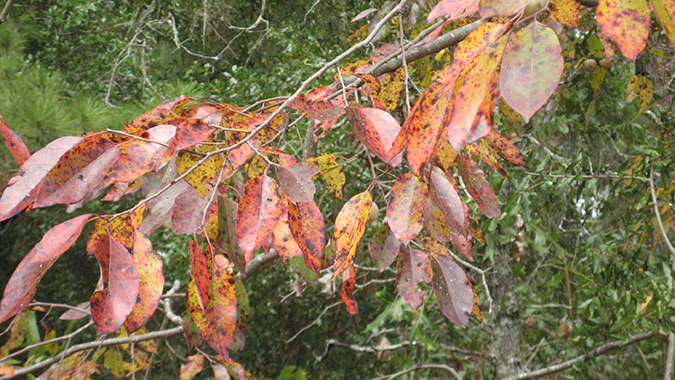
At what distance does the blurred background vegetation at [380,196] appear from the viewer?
123cm

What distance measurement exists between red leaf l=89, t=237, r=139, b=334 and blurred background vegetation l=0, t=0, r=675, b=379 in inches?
23.5

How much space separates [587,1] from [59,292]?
349 centimetres

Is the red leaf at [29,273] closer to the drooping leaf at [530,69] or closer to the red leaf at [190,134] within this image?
the red leaf at [190,134]

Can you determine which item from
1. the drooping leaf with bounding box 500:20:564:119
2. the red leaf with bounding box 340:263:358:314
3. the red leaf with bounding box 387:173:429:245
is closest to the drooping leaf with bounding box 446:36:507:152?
the drooping leaf with bounding box 500:20:564:119

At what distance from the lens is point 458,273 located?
0.49 meters

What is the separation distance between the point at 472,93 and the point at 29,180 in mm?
357

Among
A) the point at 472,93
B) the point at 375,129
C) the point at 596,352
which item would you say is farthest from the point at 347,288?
the point at 596,352

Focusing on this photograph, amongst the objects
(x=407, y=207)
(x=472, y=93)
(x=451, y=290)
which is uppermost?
(x=472, y=93)

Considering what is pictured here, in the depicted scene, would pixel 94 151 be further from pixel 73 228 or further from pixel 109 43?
pixel 109 43

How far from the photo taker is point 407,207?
0.42m

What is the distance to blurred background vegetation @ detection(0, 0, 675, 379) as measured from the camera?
48.5 inches

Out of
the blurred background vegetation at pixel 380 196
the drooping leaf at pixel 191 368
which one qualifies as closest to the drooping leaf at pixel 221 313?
the blurred background vegetation at pixel 380 196

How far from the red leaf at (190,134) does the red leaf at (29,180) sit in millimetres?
84

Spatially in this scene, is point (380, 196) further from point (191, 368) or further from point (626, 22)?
point (626, 22)
